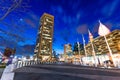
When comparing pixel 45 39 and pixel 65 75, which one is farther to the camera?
pixel 45 39

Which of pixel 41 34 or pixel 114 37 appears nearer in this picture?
pixel 114 37

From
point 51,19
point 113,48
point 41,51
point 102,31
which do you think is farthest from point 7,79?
point 51,19

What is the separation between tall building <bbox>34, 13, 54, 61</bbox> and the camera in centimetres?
9219

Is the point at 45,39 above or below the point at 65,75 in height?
above

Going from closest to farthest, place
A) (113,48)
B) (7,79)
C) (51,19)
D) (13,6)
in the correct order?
(13,6) → (7,79) → (113,48) → (51,19)

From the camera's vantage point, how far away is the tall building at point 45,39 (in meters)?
92.2

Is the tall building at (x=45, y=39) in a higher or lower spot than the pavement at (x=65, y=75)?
higher

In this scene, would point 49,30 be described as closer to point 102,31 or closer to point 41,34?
point 41,34

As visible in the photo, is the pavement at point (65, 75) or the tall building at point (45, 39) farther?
the tall building at point (45, 39)

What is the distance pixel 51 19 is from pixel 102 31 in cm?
9399

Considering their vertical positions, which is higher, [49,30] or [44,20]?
[44,20]

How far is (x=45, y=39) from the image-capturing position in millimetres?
97188

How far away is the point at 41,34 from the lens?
96812 millimetres

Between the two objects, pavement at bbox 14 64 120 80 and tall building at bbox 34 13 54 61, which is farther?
tall building at bbox 34 13 54 61
